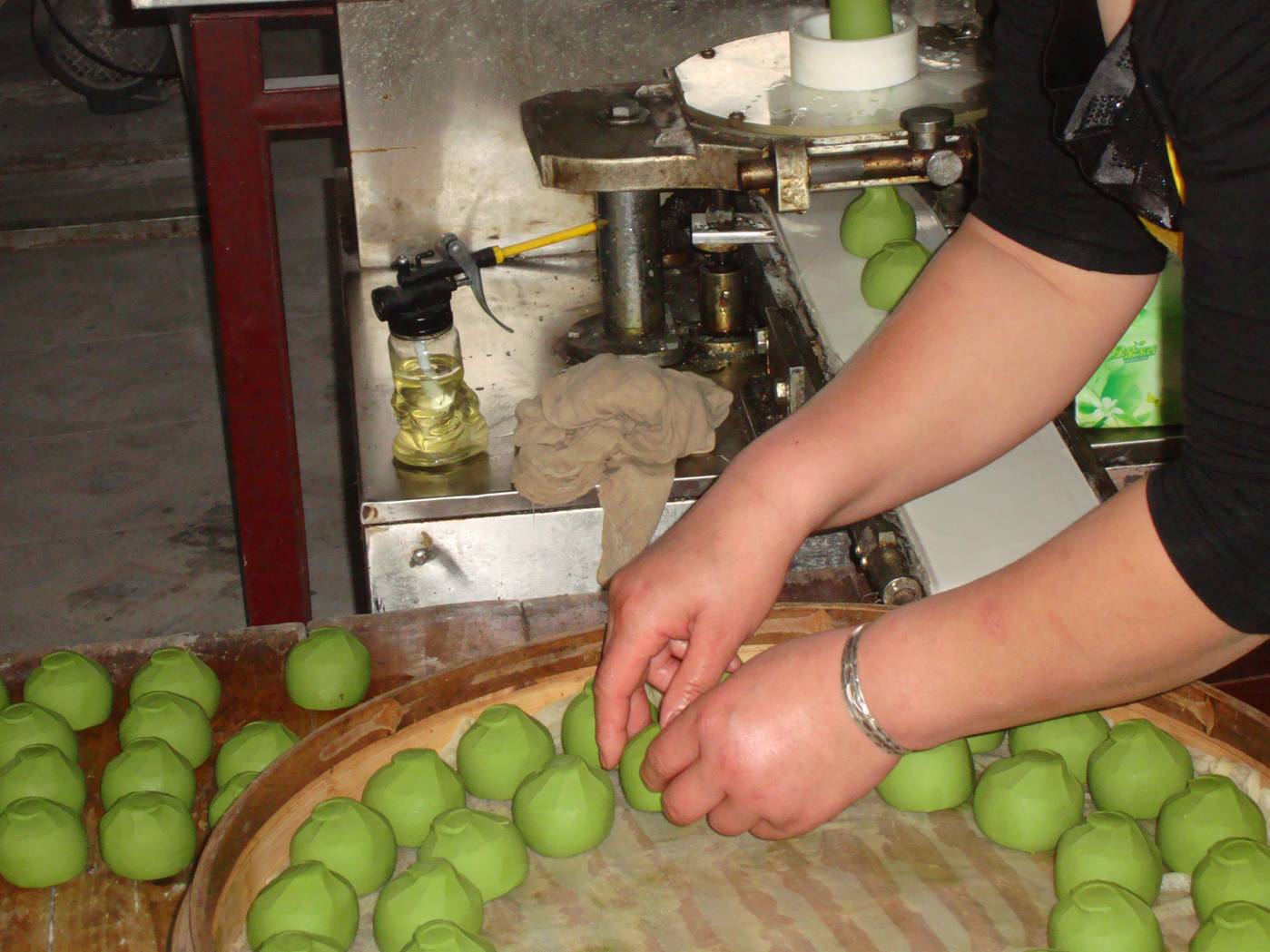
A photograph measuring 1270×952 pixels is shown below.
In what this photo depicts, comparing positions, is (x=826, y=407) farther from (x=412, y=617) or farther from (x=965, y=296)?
(x=412, y=617)

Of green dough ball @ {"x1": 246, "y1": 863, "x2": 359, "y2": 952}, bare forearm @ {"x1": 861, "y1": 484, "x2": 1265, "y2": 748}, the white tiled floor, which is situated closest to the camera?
bare forearm @ {"x1": 861, "y1": 484, "x2": 1265, "y2": 748}

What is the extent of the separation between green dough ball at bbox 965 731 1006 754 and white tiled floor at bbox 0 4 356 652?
210 cm

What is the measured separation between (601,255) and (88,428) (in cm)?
272

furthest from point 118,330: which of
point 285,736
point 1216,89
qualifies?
point 1216,89

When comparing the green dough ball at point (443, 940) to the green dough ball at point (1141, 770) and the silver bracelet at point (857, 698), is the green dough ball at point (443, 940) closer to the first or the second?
the silver bracelet at point (857, 698)

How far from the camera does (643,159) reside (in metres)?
1.72

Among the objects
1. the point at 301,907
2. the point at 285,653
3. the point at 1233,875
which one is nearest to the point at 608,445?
the point at 285,653

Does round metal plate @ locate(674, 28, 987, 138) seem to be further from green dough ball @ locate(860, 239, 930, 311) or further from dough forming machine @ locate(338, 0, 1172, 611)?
green dough ball @ locate(860, 239, 930, 311)

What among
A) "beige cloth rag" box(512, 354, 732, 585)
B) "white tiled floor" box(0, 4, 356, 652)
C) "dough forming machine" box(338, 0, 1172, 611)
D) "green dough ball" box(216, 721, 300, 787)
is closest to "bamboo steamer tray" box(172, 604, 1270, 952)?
"green dough ball" box(216, 721, 300, 787)

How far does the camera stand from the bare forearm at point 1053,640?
83 centimetres

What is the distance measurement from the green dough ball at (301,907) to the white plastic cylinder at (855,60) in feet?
4.22

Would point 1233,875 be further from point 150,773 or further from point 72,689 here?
point 72,689

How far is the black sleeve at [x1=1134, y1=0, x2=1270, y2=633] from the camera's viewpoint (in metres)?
0.72

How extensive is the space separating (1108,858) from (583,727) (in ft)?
1.51
